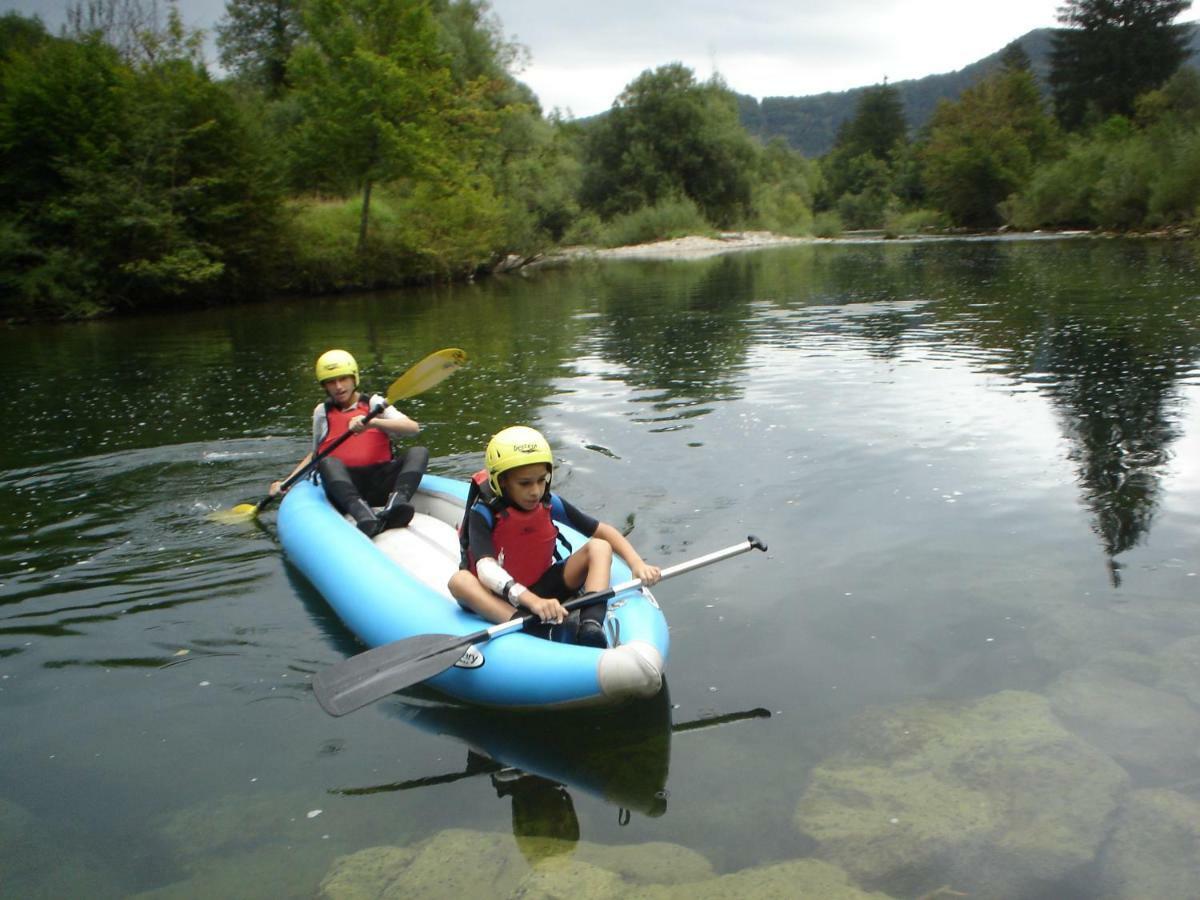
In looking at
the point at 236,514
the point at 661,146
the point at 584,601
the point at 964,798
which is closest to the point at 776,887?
the point at 964,798

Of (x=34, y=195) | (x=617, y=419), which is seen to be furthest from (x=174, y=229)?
(x=617, y=419)

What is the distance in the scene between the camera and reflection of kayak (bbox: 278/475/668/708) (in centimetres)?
369

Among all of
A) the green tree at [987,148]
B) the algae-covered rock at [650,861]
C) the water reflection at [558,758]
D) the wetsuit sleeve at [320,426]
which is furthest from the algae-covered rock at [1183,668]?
the green tree at [987,148]

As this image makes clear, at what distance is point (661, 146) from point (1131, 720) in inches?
1676

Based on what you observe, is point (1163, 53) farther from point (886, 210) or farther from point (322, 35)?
point (322, 35)

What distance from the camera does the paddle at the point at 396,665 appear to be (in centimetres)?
371

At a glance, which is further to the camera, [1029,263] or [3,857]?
[1029,263]

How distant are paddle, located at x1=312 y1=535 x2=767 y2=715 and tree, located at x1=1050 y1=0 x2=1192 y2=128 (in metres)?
51.5

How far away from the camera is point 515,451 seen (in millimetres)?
3936

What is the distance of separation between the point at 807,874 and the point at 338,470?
3818mm

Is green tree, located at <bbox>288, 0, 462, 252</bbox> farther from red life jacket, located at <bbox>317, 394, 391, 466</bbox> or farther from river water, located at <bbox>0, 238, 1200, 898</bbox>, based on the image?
red life jacket, located at <bbox>317, 394, 391, 466</bbox>

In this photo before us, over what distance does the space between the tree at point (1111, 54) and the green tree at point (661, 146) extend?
17.4 metres

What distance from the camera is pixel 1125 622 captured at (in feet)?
14.7

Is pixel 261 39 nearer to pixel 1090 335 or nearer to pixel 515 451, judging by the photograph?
pixel 1090 335
